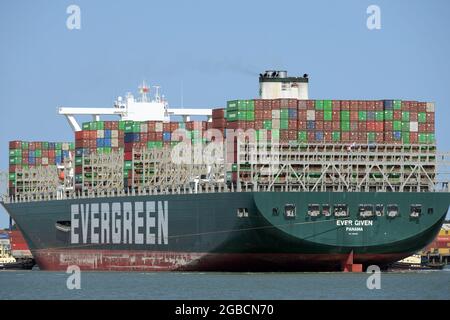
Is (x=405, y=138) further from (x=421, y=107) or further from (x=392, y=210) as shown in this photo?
(x=392, y=210)

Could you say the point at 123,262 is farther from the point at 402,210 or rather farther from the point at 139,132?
the point at 402,210

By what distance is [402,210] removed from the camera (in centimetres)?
8700

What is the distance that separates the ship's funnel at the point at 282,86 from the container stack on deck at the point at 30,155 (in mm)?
27584

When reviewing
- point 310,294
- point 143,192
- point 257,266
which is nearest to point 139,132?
point 143,192

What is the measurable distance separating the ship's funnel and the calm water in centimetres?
1284

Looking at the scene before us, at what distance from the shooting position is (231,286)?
7625 centimetres

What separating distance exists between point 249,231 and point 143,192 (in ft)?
48.4

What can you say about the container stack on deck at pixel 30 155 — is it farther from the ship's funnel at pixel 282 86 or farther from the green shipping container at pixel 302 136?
the green shipping container at pixel 302 136

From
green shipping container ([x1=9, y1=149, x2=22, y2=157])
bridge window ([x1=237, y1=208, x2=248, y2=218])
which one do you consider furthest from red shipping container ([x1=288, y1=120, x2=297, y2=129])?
green shipping container ([x1=9, y1=149, x2=22, y2=157])

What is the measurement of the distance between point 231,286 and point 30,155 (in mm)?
46183

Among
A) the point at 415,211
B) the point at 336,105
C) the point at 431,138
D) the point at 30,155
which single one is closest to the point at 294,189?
the point at 336,105

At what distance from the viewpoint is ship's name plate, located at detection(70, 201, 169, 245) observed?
95.0 m

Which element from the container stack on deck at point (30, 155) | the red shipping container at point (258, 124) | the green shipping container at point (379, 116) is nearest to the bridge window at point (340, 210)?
the green shipping container at point (379, 116)

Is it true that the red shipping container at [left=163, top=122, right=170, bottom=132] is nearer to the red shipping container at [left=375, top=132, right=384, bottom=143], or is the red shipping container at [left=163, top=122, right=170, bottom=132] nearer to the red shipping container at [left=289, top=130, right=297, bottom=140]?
the red shipping container at [left=289, top=130, right=297, bottom=140]
